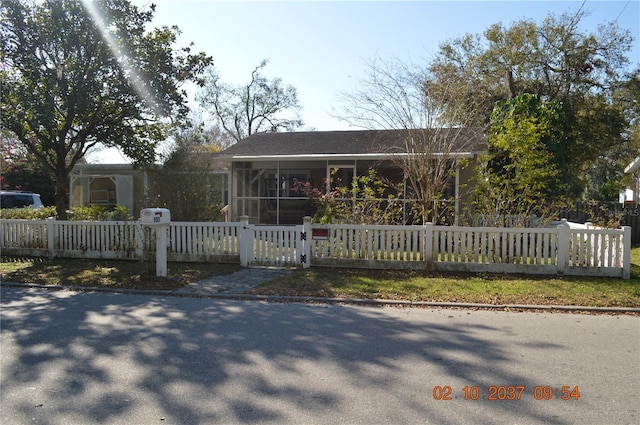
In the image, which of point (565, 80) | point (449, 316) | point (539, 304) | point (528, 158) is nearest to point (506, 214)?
point (528, 158)

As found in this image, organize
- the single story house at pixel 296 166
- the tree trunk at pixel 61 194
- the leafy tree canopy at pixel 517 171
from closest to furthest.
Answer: the leafy tree canopy at pixel 517 171 → the tree trunk at pixel 61 194 → the single story house at pixel 296 166

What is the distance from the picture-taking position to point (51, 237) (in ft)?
35.6

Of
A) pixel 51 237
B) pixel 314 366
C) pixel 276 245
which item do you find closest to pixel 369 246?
pixel 276 245

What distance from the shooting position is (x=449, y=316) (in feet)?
20.2

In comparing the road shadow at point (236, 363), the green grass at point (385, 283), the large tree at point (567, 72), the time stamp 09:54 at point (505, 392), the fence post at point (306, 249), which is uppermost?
the large tree at point (567, 72)

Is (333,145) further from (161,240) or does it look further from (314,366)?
(314,366)

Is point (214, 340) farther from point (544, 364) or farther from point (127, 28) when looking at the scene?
point (127, 28)

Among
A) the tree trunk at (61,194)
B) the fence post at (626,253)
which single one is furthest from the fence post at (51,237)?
the fence post at (626,253)

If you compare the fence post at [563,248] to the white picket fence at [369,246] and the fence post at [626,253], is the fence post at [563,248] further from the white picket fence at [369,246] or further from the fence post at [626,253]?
the fence post at [626,253]

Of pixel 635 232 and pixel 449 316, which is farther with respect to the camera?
pixel 635 232

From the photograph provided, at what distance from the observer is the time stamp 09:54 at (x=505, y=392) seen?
362 cm

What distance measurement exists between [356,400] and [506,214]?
7.69 m

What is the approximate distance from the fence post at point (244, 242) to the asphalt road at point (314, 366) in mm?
3150

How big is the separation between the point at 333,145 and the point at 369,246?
8.10 m
